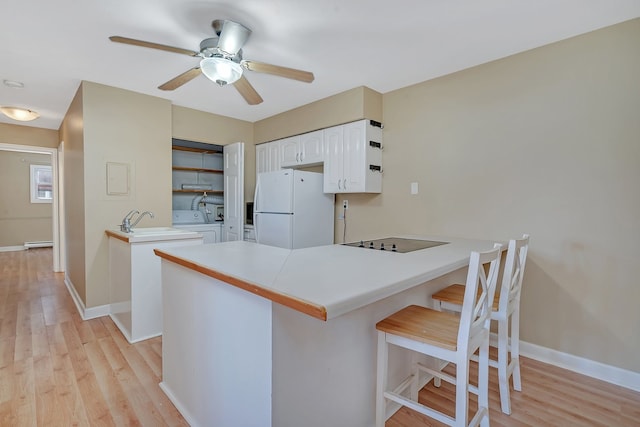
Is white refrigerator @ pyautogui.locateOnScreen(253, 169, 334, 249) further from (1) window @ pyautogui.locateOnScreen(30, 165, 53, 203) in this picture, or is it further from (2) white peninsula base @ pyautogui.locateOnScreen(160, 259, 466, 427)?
(1) window @ pyautogui.locateOnScreen(30, 165, 53, 203)

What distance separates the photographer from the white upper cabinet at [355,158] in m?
3.21

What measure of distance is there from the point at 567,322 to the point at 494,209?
958 millimetres

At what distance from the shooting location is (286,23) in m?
2.03

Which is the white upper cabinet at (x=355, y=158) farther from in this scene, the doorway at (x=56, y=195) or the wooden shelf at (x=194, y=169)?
the doorway at (x=56, y=195)

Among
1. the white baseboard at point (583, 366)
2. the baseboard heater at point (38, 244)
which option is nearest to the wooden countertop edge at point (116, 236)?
the white baseboard at point (583, 366)

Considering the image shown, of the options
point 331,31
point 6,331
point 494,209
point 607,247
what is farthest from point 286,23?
point 6,331

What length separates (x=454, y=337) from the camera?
129cm

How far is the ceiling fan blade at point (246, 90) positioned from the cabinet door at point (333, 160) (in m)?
1.08

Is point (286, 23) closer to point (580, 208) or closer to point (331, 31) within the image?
point (331, 31)

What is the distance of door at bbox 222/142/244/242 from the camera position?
409cm

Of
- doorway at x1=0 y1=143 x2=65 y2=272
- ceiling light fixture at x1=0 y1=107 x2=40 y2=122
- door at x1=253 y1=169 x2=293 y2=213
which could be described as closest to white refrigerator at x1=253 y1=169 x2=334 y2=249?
door at x1=253 y1=169 x2=293 y2=213

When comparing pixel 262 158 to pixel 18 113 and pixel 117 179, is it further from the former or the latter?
pixel 18 113

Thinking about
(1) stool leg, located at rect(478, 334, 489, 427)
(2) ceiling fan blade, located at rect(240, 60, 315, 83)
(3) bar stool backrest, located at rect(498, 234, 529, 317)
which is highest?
(2) ceiling fan blade, located at rect(240, 60, 315, 83)

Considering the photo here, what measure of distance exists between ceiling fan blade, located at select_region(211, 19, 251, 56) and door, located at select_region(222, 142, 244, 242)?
1965 mm
